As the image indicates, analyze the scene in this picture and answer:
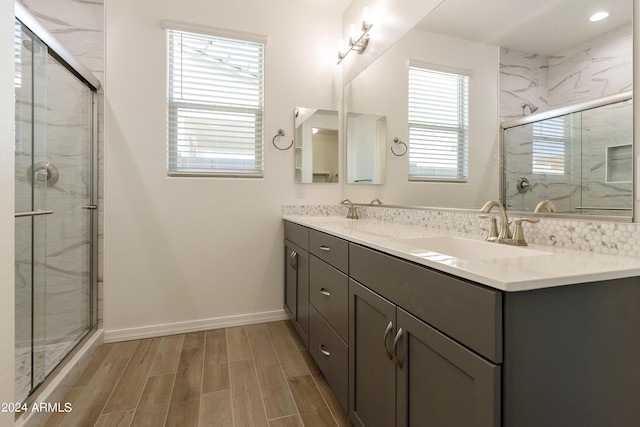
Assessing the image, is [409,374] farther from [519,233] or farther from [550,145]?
[550,145]

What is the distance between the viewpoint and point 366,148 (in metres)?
2.34

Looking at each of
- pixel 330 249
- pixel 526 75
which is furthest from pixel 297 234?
pixel 526 75

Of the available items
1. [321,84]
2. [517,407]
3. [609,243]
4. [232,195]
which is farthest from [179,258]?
[609,243]

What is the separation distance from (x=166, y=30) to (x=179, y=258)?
165 cm

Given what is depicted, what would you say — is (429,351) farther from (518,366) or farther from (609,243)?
(609,243)

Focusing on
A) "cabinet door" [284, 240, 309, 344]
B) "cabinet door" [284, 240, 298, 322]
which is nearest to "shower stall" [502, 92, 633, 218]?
"cabinet door" [284, 240, 309, 344]

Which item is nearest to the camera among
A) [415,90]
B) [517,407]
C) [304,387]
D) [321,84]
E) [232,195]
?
[517,407]

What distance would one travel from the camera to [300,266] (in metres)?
2.07

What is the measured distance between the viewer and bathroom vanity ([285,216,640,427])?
0.63 meters

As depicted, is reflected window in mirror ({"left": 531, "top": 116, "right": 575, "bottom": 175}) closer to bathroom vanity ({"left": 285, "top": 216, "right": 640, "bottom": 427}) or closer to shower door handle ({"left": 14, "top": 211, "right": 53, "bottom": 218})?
bathroom vanity ({"left": 285, "top": 216, "right": 640, "bottom": 427})

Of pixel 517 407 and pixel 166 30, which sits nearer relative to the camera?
pixel 517 407

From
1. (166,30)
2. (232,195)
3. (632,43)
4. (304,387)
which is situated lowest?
(304,387)

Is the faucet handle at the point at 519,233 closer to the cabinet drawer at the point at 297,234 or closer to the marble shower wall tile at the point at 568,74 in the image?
the marble shower wall tile at the point at 568,74

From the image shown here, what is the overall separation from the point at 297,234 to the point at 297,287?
1.20 feet
